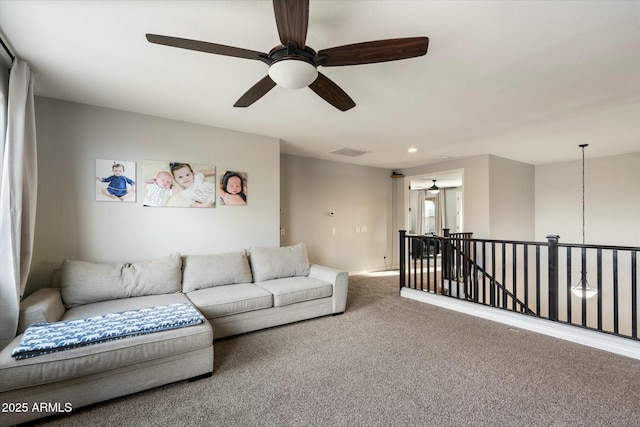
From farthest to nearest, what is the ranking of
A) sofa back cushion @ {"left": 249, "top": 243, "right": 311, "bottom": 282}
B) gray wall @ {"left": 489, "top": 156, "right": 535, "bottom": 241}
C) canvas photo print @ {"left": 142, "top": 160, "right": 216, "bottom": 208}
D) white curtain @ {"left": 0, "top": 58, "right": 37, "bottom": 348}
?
gray wall @ {"left": 489, "top": 156, "right": 535, "bottom": 241}
sofa back cushion @ {"left": 249, "top": 243, "right": 311, "bottom": 282}
canvas photo print @ {"left": 142, "top": 160, "right": 216, "bottom": 208}
white curtain @ {"left": 0, "top": 58, "right": 37, "bottom": 348}

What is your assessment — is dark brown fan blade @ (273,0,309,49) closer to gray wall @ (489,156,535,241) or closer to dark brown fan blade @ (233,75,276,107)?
dark brown fan blade @ (233,75,276,107)

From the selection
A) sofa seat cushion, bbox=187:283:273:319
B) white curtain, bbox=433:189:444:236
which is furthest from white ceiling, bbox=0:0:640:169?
white curtain, bbox=433:189:444:236

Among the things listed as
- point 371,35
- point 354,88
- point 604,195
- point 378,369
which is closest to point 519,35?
point 371,35

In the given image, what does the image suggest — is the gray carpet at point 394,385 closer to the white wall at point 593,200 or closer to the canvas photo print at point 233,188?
the canvas photo print at point 233,188

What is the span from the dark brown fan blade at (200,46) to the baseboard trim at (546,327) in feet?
12.1

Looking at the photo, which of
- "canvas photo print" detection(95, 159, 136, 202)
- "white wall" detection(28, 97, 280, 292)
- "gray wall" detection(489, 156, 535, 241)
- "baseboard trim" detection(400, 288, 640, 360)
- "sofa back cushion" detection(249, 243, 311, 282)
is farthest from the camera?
"gray wall" detection(489, 156, 535, 241)

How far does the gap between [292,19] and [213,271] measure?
9.02ft

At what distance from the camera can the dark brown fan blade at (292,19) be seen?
4.39 feet

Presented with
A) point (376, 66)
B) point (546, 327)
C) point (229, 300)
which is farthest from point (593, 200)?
point (229, 300)

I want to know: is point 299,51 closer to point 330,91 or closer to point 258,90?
point 330,91

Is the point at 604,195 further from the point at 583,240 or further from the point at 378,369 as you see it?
the point at 378,369

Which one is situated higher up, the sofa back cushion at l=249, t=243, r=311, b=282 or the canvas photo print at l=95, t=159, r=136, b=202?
the canvas photo print at l=95, t=159, r=136, b=202

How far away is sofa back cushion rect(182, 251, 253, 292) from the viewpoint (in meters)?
3.23

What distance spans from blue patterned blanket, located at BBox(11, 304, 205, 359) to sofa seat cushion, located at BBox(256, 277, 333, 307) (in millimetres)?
979
